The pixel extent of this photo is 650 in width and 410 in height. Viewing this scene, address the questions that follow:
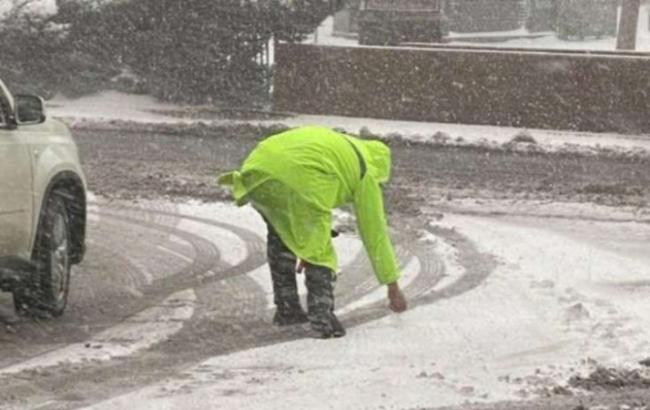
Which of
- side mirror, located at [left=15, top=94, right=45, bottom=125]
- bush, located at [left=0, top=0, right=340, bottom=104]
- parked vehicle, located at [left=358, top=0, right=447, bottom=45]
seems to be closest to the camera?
side mirror, located at [left=15, top=94, right=45, bottom=125]

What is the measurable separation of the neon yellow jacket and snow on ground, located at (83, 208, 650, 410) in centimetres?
Result: 50

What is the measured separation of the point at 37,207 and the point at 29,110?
54 cm

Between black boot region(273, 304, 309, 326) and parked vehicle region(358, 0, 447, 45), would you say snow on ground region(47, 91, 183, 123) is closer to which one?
parked vehicle region(358, 0, 447, 45)

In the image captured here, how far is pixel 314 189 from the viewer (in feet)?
23.6

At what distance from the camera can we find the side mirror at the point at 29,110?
7.53 meters

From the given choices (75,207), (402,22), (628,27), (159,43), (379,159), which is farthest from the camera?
(628,27)

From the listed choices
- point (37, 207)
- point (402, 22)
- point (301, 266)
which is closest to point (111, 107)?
point (402, 22)

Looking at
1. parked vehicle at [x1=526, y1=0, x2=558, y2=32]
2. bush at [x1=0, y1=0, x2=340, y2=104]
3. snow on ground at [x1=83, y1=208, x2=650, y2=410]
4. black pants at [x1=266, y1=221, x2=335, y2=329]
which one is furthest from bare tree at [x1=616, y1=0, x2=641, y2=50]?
black pants at [x1=266, y1=221, x2=335, y2=329]

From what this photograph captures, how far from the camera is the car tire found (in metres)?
7.64

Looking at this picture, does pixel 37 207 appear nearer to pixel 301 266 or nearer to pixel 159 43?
pixel 301 266

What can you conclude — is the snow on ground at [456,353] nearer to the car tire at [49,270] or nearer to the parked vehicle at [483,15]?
the car tire at [49,270]

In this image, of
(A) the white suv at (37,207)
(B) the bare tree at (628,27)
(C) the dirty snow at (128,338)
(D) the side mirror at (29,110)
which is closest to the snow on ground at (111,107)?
(A) the white suv at (37,207)

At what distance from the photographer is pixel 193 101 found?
21.8 metres

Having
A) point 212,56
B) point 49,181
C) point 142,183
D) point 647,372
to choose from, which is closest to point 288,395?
point 647,372
